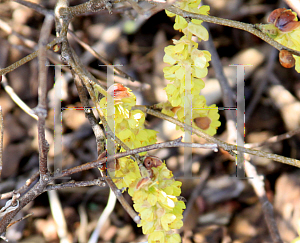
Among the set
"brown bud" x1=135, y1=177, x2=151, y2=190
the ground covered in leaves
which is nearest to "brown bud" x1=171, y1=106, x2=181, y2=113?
"brown bud" x1=135, y1=177, x2=151, y2=190

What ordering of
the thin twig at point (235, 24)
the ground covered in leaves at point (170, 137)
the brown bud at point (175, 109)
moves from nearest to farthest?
the thin twig at point (235, 24), the brown bud at point (175, 109), the ground covered in leaves at point (170, 137)

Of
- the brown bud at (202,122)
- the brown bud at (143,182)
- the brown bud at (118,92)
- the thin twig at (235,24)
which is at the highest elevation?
the thin twig at (235,24)

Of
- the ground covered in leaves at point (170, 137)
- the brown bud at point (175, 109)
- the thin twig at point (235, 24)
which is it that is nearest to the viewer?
the thin twig at point (235, 24)

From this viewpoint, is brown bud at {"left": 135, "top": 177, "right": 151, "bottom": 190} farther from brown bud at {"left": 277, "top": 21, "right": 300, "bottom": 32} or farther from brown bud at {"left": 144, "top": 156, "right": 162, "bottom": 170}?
brown bud at {"left": 277, "top": 21, "right": 300, "bottom": 32}

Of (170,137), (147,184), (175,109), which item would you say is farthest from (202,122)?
(170,137)

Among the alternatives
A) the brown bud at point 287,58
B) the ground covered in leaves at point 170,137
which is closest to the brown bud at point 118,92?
the brown bud at point 287,58

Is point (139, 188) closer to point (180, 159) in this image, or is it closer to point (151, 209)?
point (151, 209)

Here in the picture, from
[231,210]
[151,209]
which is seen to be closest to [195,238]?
[231,210]

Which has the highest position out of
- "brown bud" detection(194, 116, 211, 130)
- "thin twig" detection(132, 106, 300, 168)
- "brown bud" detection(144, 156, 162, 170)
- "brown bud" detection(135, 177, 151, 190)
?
"brown bud" detection(194, 116, 211, 130)

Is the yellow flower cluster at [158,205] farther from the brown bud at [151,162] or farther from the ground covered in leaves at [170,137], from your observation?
the ground covered in leaves at [170,137]
